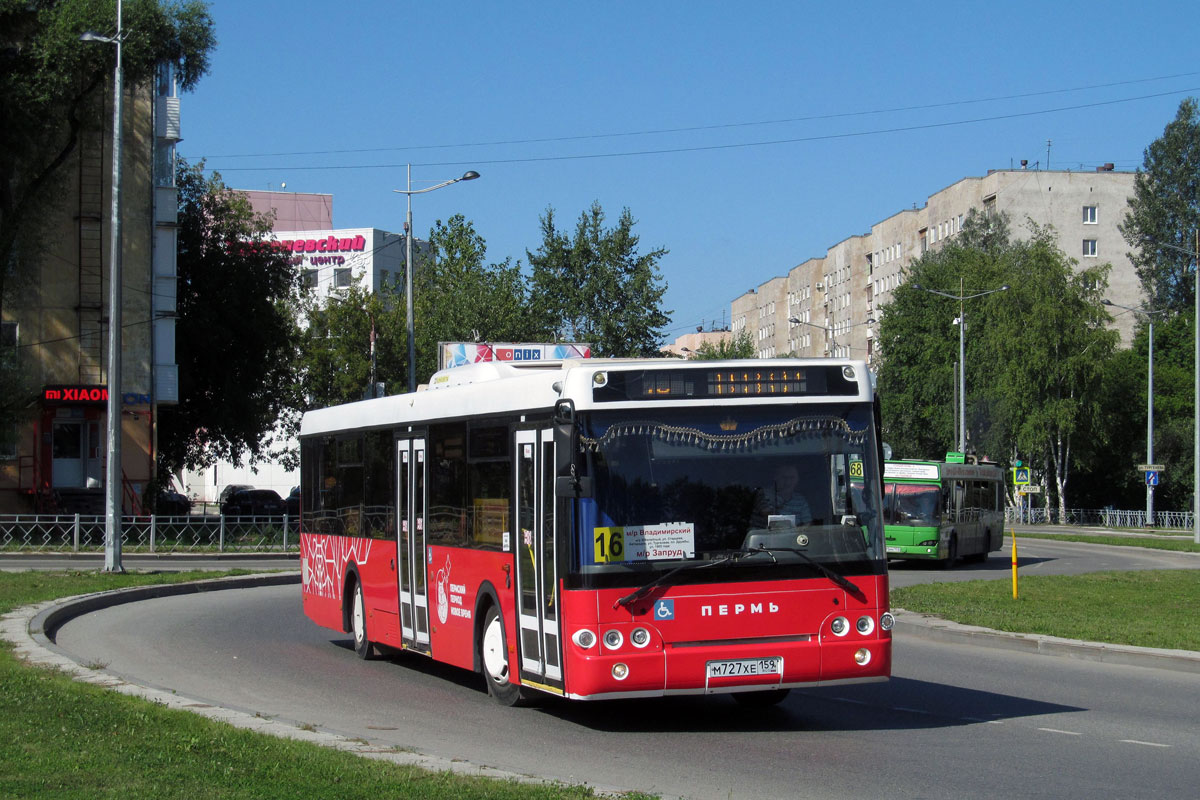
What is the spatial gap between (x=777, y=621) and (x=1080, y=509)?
234ft

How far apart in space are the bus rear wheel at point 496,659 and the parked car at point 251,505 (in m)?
44.4

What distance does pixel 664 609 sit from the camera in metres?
9.98

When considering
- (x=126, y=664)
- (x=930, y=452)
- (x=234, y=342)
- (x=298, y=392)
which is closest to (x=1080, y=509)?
(x=930, y=452)

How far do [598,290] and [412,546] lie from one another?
5335 cm

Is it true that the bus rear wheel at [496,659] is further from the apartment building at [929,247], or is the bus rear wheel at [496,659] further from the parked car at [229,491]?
the parked car at [229,491]

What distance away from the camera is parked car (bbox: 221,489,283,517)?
185 ft

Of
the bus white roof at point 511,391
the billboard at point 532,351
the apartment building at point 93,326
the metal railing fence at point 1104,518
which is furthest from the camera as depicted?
the metal railing fence at point 1104,518

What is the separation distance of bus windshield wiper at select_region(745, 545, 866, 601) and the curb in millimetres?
5720

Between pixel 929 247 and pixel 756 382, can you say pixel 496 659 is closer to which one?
pixel 756 382

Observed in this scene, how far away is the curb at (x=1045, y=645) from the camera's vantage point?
14.5 m

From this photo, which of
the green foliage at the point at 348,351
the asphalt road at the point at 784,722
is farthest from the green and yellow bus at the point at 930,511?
the green foliage at the point at 348,351

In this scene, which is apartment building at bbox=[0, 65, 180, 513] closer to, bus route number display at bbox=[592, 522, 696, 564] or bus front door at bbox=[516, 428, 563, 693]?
bus front door at bbox=[516, 428, 563, 693]

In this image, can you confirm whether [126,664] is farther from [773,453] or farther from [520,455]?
[773,453]

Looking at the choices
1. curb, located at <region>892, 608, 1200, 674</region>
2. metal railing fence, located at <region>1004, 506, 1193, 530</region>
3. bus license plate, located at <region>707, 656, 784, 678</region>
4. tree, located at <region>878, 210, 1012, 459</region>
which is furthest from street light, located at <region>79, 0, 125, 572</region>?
tree, located at <region>878, 210, 1012, 459</region>
